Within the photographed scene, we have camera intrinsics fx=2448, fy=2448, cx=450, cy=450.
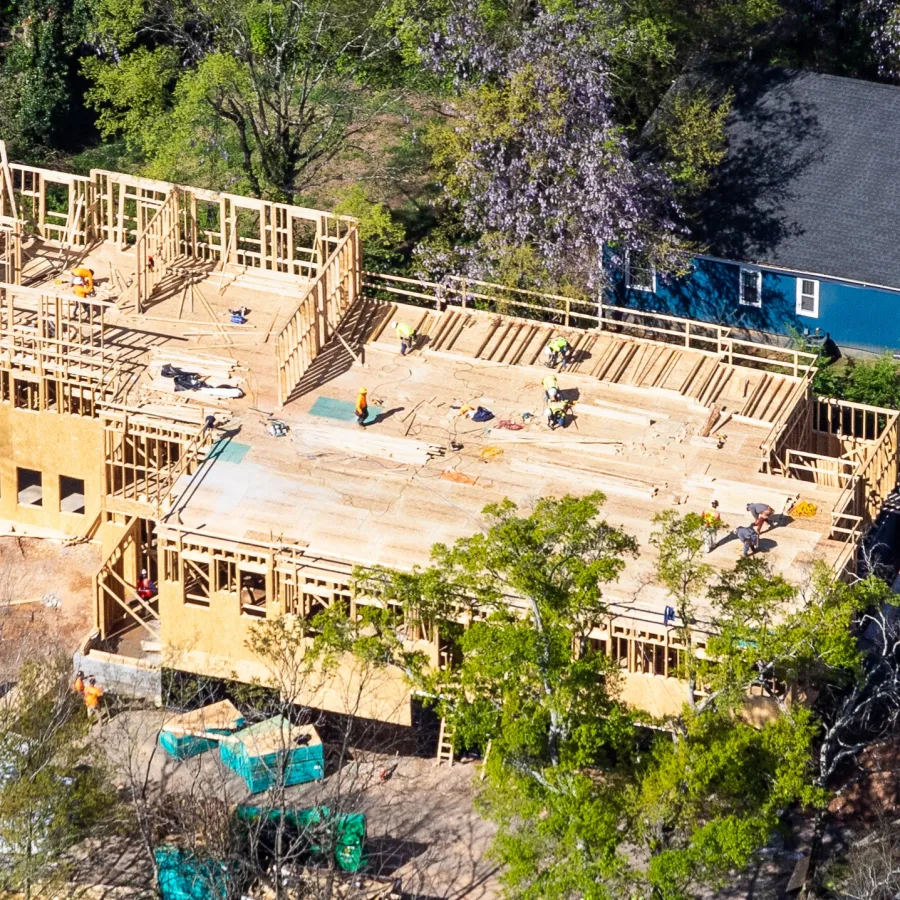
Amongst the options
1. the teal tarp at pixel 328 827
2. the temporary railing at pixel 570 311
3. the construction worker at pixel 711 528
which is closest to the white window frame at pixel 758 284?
the temporary railing at pixel 570 311

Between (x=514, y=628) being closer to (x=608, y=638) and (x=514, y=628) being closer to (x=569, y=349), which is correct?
(x=608, y=638)

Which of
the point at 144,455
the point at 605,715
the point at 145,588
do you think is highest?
the point at 144,455

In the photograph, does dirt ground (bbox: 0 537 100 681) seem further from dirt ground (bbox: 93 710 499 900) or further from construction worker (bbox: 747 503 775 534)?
construction worker (bbox: 747 503 775 534)

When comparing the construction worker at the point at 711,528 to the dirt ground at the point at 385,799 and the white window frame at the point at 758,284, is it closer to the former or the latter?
the dirt ground at the point at 385,799

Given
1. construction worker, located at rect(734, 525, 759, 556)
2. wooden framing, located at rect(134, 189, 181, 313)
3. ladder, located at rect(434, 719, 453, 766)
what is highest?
wooden framing, located at rect(134, 189, 181, 313)

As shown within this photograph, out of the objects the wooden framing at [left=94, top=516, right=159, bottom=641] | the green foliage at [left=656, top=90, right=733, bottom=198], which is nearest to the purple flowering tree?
the green foliage at [left=656, top=90, right=733, bottom=198]

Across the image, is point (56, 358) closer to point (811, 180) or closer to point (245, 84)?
point (245, 84)

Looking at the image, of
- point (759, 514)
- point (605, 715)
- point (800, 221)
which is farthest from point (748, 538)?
point (800, 221)

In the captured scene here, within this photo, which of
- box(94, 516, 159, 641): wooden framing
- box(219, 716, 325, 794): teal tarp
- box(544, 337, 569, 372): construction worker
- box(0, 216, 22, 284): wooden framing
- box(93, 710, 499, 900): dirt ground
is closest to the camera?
box(93, 710, 499, 900): dirt ground

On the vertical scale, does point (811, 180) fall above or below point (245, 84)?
below
